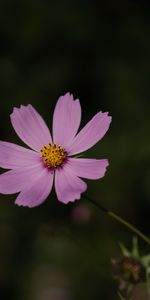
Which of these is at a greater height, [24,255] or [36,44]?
[36,44]

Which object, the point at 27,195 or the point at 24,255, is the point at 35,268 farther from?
the point at 27,195

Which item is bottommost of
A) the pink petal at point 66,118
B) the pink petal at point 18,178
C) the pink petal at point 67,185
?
the pink petal at point 67,185

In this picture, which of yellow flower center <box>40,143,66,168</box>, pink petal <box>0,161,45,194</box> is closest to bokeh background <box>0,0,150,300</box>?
yellow flower center <box>40,143,66,168</box>

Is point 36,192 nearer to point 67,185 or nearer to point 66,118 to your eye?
point 67,185

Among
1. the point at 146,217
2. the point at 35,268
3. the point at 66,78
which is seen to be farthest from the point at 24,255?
the point at 66,78

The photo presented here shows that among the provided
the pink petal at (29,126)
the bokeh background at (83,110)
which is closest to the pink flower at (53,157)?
the pink petal at (29,126)

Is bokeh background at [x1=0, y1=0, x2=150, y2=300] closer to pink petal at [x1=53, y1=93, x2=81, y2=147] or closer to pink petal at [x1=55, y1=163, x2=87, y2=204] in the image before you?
pink petal at [x1=53, y1=93, x2=81, y2=147]

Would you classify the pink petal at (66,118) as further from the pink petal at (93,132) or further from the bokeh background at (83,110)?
the bokeh background at (83,110)
